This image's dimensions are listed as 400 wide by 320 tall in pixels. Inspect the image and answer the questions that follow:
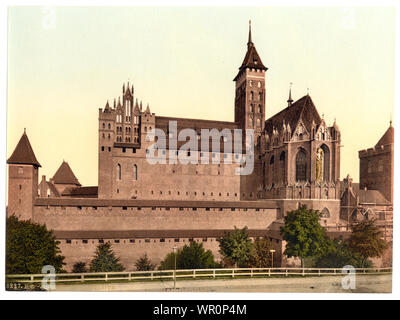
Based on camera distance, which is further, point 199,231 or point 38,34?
point 199,231

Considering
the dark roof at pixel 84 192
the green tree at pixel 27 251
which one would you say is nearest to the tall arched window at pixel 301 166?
the dark roof at pixel 84 192

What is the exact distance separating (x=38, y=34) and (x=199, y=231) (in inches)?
661

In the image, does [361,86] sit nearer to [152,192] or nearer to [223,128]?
[223,128]

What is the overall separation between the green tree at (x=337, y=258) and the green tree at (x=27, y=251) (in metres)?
16.1

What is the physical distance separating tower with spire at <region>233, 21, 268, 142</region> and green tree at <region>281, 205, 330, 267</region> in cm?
1149

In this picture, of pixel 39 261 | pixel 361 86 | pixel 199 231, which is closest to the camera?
pixel 39 261

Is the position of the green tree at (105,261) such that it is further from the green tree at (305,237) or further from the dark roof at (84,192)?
the green tree at (305,237)

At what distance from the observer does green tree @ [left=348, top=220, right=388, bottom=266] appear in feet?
61.1

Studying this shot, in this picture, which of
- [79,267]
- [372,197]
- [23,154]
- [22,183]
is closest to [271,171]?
[372,197]

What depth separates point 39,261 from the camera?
16.3 meters

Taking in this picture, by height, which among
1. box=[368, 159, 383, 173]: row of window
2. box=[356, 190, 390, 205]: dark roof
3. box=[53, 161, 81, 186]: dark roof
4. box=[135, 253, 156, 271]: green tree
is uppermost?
box=[368, 159, 383, 173]: row of window

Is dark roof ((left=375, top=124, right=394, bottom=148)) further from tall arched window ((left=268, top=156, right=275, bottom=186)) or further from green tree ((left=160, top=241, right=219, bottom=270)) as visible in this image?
green tree ((left=160, top=241, right=219, bottom=270))

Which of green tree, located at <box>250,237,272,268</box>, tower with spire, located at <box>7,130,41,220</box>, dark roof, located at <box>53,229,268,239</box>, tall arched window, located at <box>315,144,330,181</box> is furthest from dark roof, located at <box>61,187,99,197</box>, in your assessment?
tall arched window, located at <box>315,144,330,181</box>

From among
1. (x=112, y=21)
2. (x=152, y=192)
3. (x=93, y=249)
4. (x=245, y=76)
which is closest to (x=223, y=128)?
(x=245, y=76)
